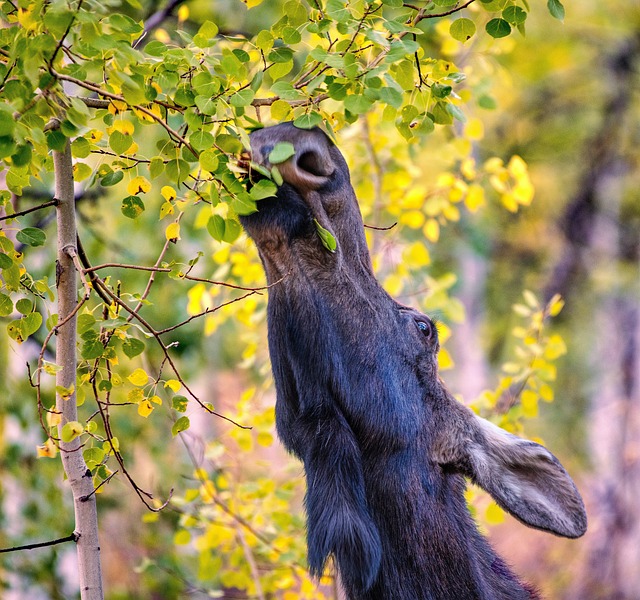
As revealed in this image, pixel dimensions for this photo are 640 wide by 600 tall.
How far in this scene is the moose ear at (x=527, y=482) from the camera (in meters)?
2.86

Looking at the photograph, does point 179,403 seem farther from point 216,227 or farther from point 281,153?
point 281,153

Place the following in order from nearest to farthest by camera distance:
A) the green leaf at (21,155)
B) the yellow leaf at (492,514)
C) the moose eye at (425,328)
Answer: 1. the green leaf at (21,155)
2. the moose eye at (425,328)
3. the yellow leaf at (492,514)

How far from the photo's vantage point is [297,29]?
2.36m

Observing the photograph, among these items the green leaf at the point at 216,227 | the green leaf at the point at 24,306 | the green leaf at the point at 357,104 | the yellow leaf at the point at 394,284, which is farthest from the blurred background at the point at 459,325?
the green leaf at the point at 357,104

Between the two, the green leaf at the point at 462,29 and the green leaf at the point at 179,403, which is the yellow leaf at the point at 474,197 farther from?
the green leaf at the point at 179,403

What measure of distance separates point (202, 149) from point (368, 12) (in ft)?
1.89

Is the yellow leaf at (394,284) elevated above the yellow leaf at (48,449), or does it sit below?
above

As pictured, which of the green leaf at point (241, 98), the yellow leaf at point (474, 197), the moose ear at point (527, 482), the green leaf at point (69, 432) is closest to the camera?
the green leaf at point (69, 432)

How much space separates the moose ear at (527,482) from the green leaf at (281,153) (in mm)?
1288

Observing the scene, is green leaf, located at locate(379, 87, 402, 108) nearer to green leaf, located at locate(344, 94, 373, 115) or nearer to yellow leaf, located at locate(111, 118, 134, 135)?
green leaf, located at locate(344, 94, 373, 115)

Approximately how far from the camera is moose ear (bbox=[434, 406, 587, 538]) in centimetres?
287

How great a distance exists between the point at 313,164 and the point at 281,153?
0.76ft

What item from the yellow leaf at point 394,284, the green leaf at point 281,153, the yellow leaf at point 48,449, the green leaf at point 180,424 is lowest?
the yellow leaf at point 48,449

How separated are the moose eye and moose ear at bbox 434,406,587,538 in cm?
28
